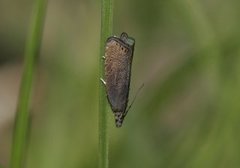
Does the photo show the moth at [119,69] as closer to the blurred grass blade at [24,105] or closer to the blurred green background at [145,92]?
the blurred grass blade at [24,105]

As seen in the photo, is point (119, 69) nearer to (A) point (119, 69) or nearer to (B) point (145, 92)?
(A) point (119, 69)

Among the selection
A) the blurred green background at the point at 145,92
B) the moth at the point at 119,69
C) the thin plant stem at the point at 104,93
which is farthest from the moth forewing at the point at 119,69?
the blurred green background at the point at 145,92

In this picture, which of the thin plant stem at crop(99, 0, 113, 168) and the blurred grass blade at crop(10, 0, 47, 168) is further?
the blurred grass blade at crop(10, 0, 47, 168)

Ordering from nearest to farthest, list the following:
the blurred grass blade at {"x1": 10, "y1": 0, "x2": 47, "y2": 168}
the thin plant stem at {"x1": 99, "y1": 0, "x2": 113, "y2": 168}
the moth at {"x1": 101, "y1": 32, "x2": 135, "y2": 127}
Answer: the thin plant stem at {"x1": 99, "y1": 0, "x2": 113, "y2": 168}
the moth at {"x1": 101, "y1": 32, "x2": 135, "y2": 127}
the blurred grass blade at {"x1": 10, "y1": 0, "x2": 47, "y2": 168}

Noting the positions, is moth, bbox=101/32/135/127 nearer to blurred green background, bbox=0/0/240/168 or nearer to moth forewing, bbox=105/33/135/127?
moth forewing, bbox=105/33/135/127

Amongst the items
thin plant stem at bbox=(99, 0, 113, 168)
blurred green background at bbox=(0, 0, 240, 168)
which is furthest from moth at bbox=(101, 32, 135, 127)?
blurred green background at bbox=(0, 0, 240, 168)

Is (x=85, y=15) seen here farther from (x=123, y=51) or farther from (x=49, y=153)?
(x=123, y=51)
